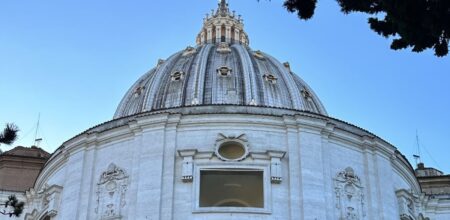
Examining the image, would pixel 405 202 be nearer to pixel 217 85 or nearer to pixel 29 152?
pixel 217 85

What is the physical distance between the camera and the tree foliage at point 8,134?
16844 mm

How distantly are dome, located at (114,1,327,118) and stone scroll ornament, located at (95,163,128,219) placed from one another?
849 cm

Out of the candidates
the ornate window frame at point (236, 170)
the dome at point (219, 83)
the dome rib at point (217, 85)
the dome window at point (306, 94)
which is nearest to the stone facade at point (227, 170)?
the ornate window frame at point (236, 170)

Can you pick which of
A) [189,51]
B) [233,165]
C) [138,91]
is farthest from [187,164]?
[189,51]

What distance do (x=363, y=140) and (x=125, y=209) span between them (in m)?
10.7

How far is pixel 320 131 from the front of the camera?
33.2m

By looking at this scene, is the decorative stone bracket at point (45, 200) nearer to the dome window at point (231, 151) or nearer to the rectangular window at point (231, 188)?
the rectangular window at point (231, 188)

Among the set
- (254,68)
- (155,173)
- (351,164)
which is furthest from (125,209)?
(254,68)

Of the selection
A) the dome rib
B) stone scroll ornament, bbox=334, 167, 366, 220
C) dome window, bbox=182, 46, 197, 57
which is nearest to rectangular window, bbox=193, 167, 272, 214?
stone scroll ornament, bbox=334, 167, 366, 220

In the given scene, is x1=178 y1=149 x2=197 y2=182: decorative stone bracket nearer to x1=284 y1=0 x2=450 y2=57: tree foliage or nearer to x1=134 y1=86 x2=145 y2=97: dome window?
x1=134 y1=86 x2=145 y2=97: dome window

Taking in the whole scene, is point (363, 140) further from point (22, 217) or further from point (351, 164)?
point (22, 217)

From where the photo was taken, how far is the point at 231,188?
33844mm

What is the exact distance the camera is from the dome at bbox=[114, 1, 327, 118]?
4309cm

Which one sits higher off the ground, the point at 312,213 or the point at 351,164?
the point at 351,164
